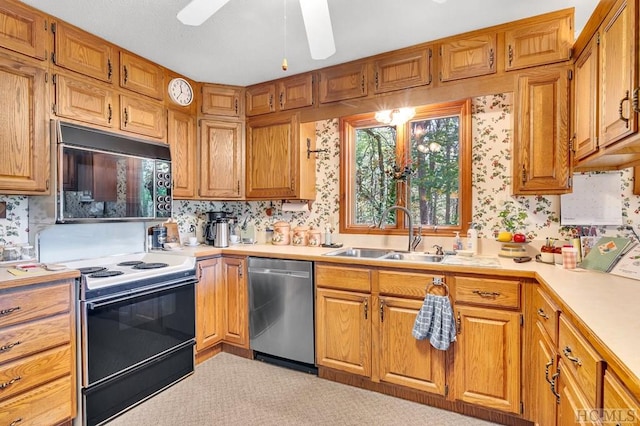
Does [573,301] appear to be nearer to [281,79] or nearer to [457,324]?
[457,324]

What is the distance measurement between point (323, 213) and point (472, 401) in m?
1.84

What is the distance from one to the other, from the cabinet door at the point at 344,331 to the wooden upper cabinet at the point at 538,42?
1804mm

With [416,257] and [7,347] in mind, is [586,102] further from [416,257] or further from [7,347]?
[7,347]

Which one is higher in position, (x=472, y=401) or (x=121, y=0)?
(x=121, y=0)

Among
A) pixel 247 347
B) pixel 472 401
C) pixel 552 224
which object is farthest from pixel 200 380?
pixel 552 224

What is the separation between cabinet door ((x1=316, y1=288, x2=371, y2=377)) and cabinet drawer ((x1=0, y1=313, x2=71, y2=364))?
1.52m

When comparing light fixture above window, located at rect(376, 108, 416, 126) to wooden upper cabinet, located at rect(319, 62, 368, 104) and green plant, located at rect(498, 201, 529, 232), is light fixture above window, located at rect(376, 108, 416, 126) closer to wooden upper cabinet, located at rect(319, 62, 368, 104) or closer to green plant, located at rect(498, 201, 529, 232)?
wooden upper cabinet, located at rect(319, 62, 368, 104)

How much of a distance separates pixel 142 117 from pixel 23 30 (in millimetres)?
798

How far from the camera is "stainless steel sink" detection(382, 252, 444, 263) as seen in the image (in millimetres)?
2401

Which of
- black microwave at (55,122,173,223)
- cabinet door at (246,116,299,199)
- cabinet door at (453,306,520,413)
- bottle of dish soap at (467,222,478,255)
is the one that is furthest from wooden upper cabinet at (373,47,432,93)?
black microwave at (55,122,173,223)

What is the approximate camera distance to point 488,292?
6.27ft

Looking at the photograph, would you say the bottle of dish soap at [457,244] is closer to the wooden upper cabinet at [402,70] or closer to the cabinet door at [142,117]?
the wooden upper cabinet at [402,70]

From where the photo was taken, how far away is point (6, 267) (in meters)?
1.88

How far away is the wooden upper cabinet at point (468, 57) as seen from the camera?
83.7 inches
